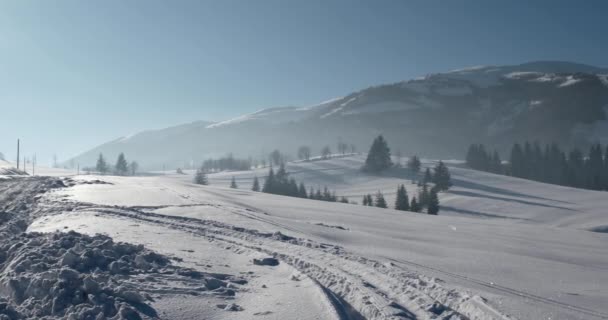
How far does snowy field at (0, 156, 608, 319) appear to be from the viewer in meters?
6.50

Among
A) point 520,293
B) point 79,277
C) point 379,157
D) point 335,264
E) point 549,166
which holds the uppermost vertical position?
point 379,157

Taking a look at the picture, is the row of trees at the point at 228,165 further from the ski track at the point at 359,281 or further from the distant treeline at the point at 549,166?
the ski track at the point at 359,281

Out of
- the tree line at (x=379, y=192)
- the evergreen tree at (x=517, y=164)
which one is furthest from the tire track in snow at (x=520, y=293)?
the evergreen tree at (x=517, y=164)

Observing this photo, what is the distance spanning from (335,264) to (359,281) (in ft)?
4.18

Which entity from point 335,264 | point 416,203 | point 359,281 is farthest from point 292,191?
point 359,281

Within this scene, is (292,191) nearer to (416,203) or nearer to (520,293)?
(416,203)

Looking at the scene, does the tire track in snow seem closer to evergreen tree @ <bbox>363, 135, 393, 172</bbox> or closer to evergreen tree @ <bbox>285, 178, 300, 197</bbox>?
evergreen tree @ <bbox>285, 178, 300, 197</bbox>

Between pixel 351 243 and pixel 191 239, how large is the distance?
4611 mm

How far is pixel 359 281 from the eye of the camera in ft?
26.1

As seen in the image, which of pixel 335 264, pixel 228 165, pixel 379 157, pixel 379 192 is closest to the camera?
pixel 335 264

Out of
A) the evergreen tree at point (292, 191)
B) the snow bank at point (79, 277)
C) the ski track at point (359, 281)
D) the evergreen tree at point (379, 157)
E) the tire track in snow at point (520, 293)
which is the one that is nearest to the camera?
the snow bank at point (79, 277)

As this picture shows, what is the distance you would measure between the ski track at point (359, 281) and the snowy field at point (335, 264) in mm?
25

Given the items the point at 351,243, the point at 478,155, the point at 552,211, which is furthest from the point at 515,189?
the point at 351,243

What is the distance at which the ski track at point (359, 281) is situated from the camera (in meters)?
6.50
